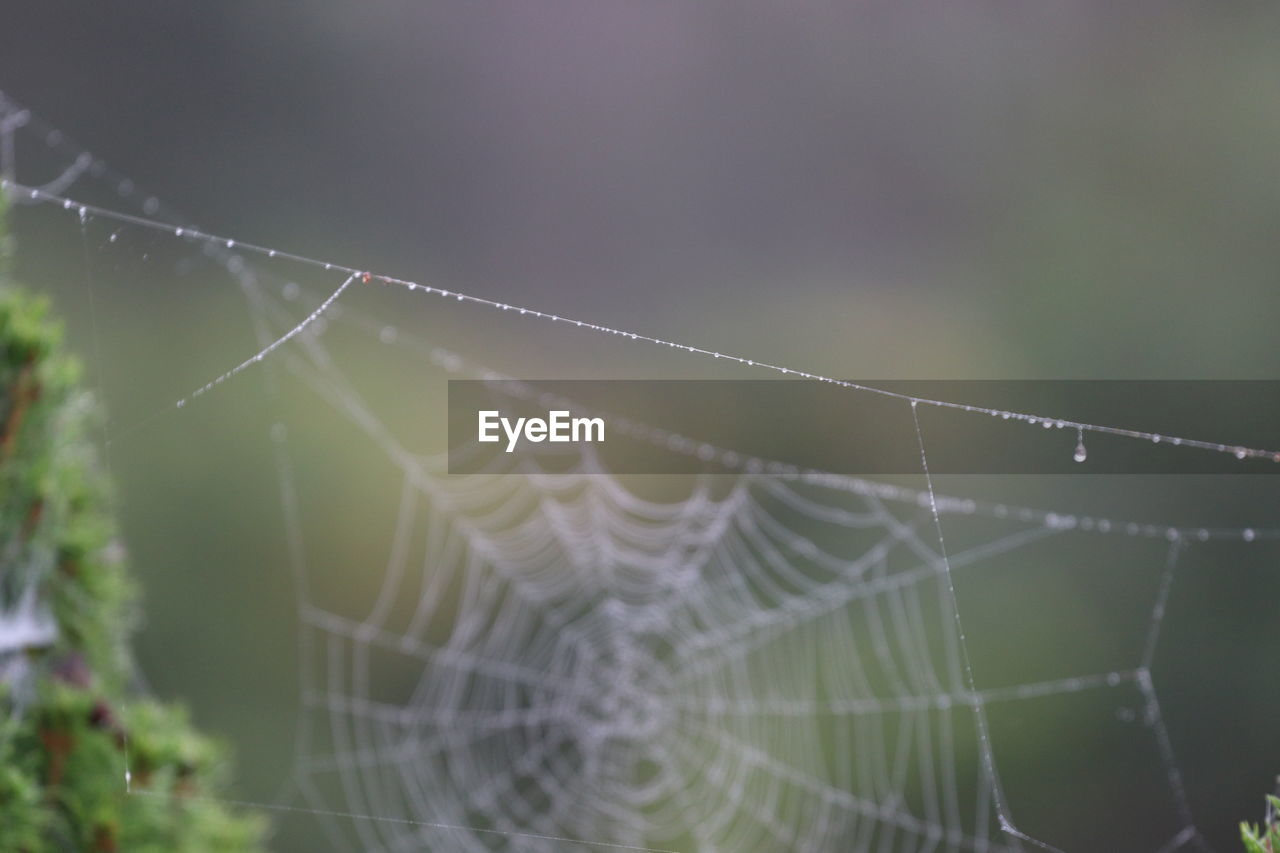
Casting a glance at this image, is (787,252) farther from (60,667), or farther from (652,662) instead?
(60,667)

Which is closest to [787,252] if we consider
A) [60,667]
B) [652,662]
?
[652,662]

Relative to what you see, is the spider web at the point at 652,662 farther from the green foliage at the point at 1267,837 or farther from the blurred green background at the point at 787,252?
the green foliage at the point at 1267,837

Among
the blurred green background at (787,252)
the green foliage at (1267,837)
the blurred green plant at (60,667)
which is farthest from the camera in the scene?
the blurred green background at (787,252)

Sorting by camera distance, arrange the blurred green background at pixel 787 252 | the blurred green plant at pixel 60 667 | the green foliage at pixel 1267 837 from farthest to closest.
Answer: the blurred green background at pixel 787 252 → the blurred green plant at pixel 60 667 → the green foliage at pixel 1267 837

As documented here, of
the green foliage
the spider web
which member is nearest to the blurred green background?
the spider web

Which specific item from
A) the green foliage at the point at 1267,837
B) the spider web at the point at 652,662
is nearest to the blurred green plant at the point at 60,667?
the green foliage at the point at 1267,837
